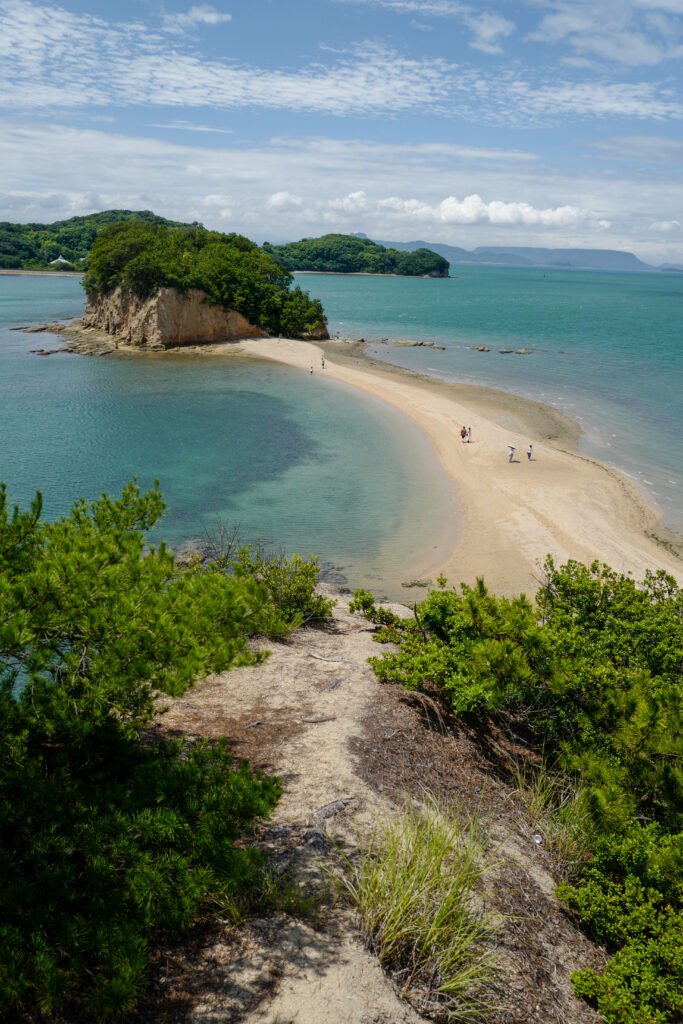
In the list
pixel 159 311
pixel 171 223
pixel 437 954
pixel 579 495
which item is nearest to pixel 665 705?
pixel 437 954

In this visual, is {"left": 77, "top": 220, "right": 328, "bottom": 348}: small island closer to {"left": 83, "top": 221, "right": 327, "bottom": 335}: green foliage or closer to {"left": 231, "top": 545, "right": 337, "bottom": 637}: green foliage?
{"left": 83, "top": 221, "right": 327, "bottom": 335}: green foliage

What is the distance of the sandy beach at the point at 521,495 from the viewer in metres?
22.4

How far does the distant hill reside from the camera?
472 ft

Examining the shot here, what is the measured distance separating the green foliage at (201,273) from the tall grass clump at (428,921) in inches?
2344

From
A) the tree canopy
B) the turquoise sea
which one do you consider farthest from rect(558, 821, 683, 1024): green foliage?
the turquoise sea

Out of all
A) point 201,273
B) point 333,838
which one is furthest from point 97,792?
point 201,273

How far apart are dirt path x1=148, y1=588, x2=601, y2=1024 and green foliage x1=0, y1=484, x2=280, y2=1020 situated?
62 centimetres

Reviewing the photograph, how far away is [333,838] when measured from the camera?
7.51 metres

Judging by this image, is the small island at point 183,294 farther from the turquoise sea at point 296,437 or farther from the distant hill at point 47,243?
the distant hill at point 47,243

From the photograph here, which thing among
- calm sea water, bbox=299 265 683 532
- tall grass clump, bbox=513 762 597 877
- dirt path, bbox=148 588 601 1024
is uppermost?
calm sea water, bbox=299 265 683 532

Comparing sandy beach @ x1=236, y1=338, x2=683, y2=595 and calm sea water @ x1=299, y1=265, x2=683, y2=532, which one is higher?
calm sea water @ x1=299, y1=265, x2=683, y2=532

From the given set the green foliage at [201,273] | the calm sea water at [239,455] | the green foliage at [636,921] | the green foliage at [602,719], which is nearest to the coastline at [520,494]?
the calm sea water at [239,455]

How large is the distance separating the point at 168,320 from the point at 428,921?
199 feet

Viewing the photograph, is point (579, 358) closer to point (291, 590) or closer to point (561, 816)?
point (291, 590)
